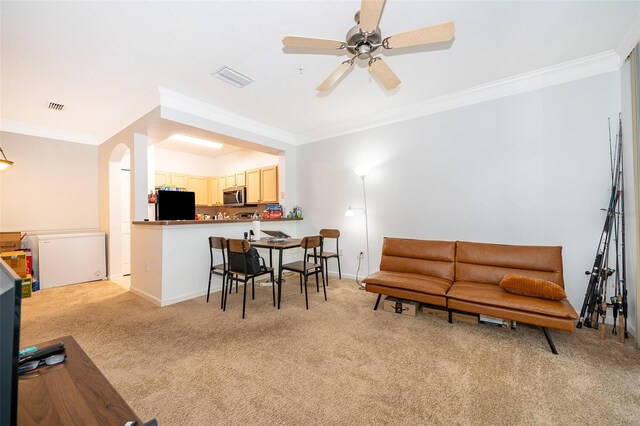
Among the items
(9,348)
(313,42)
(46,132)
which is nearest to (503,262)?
(313,42)

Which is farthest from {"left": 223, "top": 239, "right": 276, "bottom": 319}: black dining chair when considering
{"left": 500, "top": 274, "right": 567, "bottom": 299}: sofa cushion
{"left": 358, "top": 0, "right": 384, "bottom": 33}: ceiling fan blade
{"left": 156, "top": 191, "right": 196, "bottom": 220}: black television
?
{"left": 500, "top": 274, "right": 567, "bottom": 299}: sofa cushion

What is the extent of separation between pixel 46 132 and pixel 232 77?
4.00m

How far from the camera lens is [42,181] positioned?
456 centimetres

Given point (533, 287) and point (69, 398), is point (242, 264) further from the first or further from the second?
point (533, 287)

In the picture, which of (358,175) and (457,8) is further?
(358,175)

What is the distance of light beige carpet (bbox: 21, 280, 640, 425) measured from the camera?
5.35ft

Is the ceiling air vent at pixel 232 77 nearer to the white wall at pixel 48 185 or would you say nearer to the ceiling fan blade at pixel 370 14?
the ceiling fan blade at pixel 370 14

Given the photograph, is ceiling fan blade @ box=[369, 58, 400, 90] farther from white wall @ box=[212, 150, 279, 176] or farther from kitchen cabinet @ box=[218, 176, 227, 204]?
kitchen cabinet @ box=[218, 176, 227, 204]

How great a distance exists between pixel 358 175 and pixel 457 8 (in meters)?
2.64

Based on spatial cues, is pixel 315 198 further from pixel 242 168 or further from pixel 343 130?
pixel 242 168

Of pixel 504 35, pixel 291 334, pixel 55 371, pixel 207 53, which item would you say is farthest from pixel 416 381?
pixel 207 53

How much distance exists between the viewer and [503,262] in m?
3.00

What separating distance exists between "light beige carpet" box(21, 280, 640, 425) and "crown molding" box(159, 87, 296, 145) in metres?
2.69

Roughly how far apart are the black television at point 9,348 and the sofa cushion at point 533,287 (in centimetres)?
323
